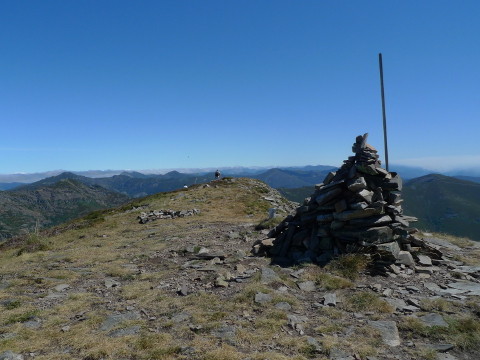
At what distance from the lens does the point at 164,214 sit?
3259 cm

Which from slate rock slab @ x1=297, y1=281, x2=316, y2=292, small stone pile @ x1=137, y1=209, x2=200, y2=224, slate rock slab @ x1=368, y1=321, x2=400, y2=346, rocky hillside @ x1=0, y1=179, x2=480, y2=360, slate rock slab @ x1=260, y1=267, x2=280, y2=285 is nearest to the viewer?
rocky hillside @ x1=0, y1=179, x2=480, y2=360

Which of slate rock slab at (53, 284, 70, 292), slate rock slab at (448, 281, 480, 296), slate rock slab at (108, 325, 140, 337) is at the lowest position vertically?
slate rock slab at (448, 281, 480, 296)

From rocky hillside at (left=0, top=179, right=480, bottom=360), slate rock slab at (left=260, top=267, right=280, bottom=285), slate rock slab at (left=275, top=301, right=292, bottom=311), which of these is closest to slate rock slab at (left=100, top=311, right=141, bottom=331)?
rocky hillside at (left=0, top=179, right=480, bottom=360)

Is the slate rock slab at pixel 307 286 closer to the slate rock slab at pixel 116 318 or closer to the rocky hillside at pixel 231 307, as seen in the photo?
the rocky hillside at pixel 231 307

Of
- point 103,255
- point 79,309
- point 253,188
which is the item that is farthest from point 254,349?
point 253,188

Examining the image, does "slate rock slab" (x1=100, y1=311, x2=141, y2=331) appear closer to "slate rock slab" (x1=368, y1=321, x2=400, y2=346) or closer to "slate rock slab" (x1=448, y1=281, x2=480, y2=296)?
"slate rock slab" (x1=368, y1=321, x2=400, y2=346)

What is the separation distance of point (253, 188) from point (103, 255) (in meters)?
28.8

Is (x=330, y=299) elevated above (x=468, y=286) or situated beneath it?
elevated above

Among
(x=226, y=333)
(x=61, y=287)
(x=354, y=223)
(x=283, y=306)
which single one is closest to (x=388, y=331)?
(x=283, y=306)

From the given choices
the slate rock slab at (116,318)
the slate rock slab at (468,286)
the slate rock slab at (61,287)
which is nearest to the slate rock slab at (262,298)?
the slate rock slab at (116,318)

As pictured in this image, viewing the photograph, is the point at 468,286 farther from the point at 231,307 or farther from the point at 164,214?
the point at 164,214

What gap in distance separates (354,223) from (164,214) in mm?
21738

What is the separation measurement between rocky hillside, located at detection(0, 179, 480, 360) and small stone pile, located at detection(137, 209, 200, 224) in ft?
39.3

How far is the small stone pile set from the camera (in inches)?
1231
